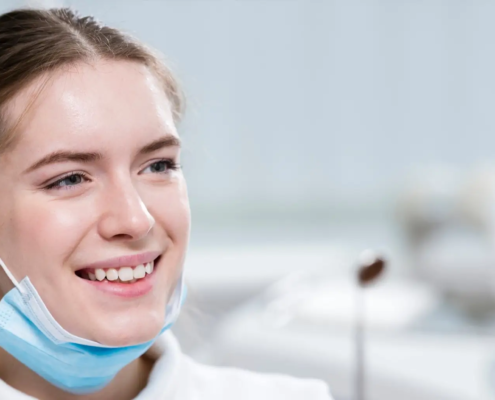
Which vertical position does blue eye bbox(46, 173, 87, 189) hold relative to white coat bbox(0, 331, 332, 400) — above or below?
above

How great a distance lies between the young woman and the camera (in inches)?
35.4

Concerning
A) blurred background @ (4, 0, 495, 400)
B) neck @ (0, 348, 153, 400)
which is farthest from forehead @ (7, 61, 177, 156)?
blurred background @ (4, 0, 495, 400)

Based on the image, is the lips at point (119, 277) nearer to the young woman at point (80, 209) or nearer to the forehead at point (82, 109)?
the young woman at point (80, 209)

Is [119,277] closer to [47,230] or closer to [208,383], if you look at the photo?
[47,230]

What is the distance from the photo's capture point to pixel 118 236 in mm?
914

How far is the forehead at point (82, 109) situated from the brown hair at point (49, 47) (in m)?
0.02

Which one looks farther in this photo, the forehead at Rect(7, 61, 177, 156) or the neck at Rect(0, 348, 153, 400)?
the neck at Rect(0, 348, 153, 400)

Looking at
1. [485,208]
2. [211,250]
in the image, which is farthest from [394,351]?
[211,250]

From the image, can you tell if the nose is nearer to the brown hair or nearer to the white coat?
the brown hair

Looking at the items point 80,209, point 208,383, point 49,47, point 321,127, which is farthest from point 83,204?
point 321,127

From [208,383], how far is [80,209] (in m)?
0.43

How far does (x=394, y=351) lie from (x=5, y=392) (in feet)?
3.51

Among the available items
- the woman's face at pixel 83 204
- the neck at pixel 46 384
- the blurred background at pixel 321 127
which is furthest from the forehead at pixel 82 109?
A: the blurred background at pixel 321 127

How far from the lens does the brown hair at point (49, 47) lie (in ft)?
3.05
